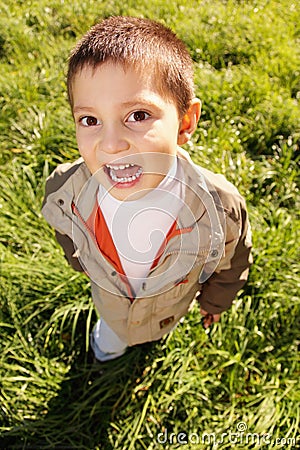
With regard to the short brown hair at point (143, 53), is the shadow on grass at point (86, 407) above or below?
below

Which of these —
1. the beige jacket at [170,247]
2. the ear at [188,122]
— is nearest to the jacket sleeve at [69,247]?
the beige jacket at [170,247]

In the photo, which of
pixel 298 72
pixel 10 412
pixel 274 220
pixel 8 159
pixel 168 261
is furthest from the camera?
pixel 298 72

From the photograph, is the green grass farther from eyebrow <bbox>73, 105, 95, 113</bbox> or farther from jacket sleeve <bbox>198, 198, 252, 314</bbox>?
eyebrow <bbox>73, 105, 95, 113</bbox>

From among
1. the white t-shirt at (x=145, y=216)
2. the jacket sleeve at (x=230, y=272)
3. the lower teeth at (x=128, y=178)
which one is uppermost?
the lower teeth at (x=128, y=178)

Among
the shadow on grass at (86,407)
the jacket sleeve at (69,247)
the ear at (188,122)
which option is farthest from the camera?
the shadow on grass at (86,407)

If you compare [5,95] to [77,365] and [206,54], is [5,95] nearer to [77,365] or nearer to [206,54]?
[206,54]

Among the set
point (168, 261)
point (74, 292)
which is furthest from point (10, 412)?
point (168, 261)

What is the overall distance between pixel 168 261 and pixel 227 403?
0.94 m

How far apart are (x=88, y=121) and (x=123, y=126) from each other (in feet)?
0.36

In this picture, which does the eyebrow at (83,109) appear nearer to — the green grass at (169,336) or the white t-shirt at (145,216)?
the white t-shirt at (145,216)

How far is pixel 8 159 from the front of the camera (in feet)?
8.90

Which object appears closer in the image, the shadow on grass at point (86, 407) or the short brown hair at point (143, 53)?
the short brown hair at point (143, 53)

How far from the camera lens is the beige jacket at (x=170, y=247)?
1.47 metres

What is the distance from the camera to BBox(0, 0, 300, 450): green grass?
6.70ft
